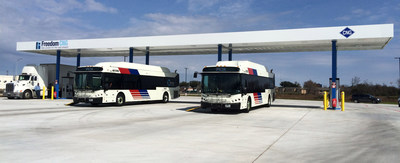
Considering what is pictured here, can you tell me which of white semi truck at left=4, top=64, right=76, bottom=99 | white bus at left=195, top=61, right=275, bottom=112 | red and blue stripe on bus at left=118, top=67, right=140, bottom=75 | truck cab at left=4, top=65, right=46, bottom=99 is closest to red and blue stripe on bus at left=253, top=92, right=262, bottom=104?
white bus at left=195, top=61, right=275, bottom=112

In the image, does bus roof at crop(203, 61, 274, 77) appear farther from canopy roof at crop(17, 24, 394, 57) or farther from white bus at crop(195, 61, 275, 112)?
canopy roof at crop(17, 24, 394, 57)

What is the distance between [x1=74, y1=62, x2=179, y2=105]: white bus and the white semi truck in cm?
926

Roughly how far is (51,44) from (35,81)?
4.47 meters

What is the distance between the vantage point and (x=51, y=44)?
29672mm

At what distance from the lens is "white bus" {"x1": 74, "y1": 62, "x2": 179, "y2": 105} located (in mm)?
20234

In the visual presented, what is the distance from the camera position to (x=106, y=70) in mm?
20594

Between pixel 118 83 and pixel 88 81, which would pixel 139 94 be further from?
pixel 88 81

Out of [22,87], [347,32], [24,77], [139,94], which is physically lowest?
[139,94]

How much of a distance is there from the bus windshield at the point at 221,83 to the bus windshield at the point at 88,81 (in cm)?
756

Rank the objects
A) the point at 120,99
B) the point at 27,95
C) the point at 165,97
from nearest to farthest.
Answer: the point at 120,99, the point at 165,97, the point at 27,95

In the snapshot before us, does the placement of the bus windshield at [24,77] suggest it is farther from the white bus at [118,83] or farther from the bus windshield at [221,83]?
the bus windshield at [221,83]

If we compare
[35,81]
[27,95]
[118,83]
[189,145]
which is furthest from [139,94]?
[189,145]

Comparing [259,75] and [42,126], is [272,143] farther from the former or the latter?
[259,75]

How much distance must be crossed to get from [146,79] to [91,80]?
16.1ft
